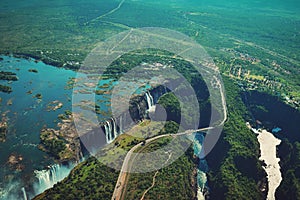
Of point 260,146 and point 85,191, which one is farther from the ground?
point 85,191

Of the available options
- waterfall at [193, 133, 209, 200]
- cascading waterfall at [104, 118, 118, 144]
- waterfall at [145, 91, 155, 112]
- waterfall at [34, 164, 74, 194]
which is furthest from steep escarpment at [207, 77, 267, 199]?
waterfall at [34, 164, 74, 194]

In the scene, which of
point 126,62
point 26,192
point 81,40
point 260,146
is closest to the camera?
point 26,192

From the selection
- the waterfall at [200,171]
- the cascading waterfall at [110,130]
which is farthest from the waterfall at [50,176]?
the waterfall at [200,171]

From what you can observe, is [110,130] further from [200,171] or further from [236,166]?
[236,166]

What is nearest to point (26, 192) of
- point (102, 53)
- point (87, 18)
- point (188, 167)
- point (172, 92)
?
point (188, 167)

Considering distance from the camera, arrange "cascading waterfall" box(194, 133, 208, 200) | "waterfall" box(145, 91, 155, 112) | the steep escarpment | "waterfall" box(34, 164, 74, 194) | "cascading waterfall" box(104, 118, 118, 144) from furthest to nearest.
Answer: "waterfall" box(145, 91, 155, 112) → "cascading waterfall" box(104, 118, 118, 144) → "cascading waterfall" box(194, 133, 208, 200) → the steep escarpment → "waterfall" box(34, 164, 74, 194)

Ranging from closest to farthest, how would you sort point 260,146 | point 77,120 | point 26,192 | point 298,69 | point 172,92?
point 26,192, point 77,120, point 260,146, point 172,92, point 298,69

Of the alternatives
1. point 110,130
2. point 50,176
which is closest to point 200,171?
point 110,130

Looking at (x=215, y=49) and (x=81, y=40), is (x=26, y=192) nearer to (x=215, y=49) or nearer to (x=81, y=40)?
(x=81, y=40)

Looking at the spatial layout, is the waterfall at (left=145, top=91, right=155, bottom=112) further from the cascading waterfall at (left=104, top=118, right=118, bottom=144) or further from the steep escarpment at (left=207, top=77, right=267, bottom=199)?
the steep escarpment at (left=207, top=77, right=267, bottom=199)
